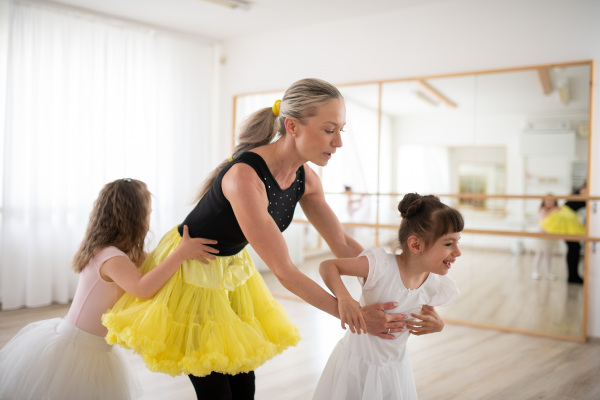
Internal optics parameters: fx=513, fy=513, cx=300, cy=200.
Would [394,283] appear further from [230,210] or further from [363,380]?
[230,210]

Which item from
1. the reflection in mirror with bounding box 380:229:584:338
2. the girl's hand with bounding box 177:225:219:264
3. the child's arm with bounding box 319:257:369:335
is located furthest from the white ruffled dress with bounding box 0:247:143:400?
the reflection in mirror with bounding box 380:229:584:338

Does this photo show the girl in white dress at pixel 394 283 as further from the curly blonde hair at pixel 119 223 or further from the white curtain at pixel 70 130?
the white curtain at pixel 70 130

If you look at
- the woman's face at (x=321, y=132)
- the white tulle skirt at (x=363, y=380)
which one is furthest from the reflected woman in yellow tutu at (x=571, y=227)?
the woman's face at (x=321, y=132)

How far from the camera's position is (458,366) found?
3.20 m

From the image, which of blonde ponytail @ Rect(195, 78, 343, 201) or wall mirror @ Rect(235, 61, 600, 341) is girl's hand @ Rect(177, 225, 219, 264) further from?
wall mirror @ Rect(235, 61, 600, 341)

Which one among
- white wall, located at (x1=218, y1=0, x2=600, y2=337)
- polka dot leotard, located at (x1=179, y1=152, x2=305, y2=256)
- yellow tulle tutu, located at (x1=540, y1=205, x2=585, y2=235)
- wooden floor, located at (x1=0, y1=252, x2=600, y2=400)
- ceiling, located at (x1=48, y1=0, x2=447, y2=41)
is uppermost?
ceiling, located at (x1=48, y1=0, x2=447, y2=41)

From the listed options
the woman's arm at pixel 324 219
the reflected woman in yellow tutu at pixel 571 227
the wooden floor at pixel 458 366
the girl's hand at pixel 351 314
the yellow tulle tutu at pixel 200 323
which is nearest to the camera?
the girl's hand at pixel 351 314

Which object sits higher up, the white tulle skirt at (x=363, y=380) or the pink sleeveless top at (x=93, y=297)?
the pink sleeveless top at (x=93, y=297)

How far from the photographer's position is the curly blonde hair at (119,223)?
2.03 m

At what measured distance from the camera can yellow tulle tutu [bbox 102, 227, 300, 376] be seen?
1582 mm

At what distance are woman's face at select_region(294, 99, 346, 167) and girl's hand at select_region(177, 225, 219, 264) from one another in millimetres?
438

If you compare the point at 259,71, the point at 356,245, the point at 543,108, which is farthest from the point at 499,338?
the point at 259,71

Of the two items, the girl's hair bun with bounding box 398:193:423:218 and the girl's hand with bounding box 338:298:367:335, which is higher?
the girl's hair bun with bounding box 398:193:423:218

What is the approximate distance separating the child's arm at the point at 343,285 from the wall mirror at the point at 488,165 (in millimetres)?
2841
